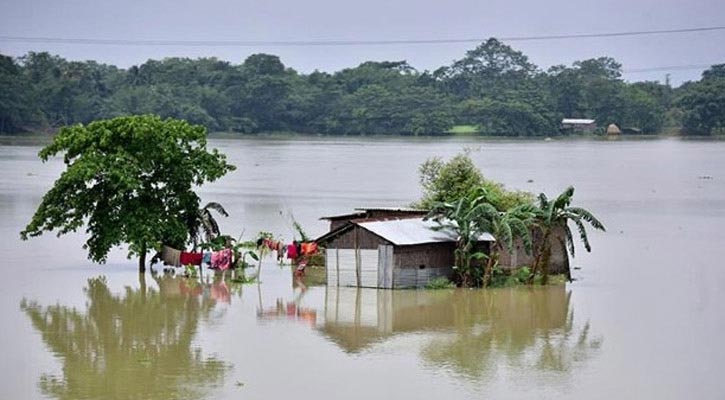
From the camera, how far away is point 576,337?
82.4 feet

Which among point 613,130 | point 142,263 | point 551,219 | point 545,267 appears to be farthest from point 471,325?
point 613,130

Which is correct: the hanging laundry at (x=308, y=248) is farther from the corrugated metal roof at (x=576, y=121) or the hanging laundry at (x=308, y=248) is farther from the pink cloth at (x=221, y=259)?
the corrugated metal roof at (x=576, y=121)

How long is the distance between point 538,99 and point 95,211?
102 metres

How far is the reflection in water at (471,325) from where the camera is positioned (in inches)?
907

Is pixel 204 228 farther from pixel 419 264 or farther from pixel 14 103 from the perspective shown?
pixel 14 103

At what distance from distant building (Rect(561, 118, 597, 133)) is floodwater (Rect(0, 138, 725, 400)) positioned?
297 feet

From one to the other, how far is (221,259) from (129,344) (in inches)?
298

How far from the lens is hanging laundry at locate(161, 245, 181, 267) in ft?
103

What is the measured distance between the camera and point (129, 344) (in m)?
24.0

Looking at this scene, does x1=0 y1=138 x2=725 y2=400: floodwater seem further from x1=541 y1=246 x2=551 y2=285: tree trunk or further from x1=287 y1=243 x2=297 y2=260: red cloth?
x1=287 y1=243 x2=297 y2=260: red cloth

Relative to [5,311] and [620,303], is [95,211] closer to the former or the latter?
[5,311]

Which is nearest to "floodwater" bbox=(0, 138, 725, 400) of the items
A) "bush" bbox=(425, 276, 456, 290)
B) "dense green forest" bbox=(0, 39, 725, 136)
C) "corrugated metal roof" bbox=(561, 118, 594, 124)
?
"bush" bbox=(425, 276, 456, 290)

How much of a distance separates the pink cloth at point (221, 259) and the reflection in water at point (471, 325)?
136 inches

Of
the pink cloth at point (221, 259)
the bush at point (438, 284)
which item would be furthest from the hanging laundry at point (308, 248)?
the bush at point (438, 284)
